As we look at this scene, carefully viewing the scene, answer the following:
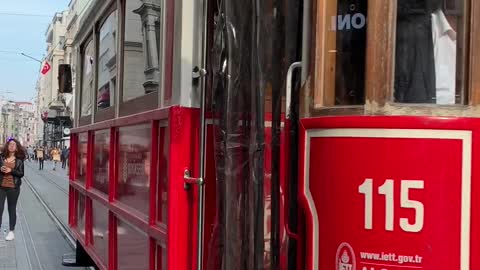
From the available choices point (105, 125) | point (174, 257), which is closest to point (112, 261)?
point (105, 125)

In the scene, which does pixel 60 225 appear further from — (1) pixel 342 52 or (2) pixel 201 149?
(1) pixel 342 52

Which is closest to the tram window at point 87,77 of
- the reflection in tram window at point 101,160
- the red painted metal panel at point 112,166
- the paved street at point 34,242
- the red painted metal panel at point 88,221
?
the reflection in tram window at point 101,160

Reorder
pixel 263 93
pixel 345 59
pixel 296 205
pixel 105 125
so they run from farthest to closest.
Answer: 1. pixel 105 125
2. pixel 263 93
3. pixel 296 205
4. pixel 345 59

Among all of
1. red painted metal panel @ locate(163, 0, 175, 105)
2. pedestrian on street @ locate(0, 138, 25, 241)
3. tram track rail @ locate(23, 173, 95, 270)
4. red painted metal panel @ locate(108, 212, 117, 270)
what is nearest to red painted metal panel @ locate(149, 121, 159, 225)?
red painted metal panel @ locate(163, 0, 175, 105)

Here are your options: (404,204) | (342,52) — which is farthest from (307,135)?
(404,204)

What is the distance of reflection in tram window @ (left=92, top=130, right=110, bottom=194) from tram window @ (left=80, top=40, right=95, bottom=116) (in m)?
0.64

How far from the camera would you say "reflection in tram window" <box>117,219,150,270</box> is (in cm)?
335

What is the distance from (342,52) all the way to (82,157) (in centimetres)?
474

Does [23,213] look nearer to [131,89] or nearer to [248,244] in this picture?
[131,89]

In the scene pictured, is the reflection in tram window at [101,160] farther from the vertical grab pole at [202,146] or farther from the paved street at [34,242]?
the paved street at [34,242]

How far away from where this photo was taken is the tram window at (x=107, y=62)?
173 inches

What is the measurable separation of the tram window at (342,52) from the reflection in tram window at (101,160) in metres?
2.74

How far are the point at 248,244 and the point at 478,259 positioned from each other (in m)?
0.85

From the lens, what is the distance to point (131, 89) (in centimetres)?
382
